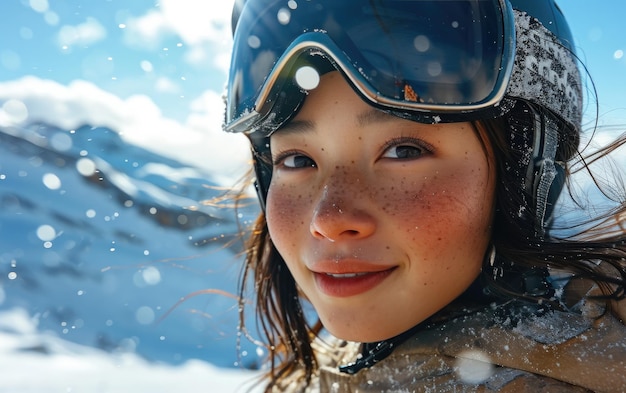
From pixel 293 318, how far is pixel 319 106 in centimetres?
124

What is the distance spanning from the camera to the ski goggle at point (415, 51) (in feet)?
4.81

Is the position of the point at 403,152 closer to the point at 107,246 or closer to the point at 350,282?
the point at 350,282

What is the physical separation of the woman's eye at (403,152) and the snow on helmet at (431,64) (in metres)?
0.10

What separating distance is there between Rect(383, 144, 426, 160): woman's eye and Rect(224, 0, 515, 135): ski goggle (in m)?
0.10

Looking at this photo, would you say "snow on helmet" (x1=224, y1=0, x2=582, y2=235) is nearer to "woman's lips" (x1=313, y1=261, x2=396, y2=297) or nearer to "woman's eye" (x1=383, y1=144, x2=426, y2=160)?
Result: "woman's eye" (x1=383, y1=144, x2=426, y2=160)

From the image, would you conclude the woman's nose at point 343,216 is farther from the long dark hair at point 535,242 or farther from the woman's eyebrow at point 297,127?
the long dark hair at point 535,242

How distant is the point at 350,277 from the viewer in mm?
1610

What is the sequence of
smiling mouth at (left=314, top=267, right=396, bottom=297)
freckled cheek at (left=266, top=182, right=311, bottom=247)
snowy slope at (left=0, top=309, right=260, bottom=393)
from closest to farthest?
smiling mouth at (left=314, top=267, right=396, bottom=297) → freckled cheek at (left=266, top=182, right=311, bottom=247) → snowy slope at (left=0, top=309, right=260, bottom=393)

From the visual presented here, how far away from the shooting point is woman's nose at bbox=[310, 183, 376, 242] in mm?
1474

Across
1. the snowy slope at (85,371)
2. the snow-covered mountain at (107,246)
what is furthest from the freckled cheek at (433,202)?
the snowy slope at (85,371)

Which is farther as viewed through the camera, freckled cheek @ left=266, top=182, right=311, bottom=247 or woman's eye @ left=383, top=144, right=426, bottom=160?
freckled cheek @ left=266, top=182, right=311, bottom=247

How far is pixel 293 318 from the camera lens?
2.51m

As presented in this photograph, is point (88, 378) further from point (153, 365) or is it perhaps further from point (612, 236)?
point (612, 236)

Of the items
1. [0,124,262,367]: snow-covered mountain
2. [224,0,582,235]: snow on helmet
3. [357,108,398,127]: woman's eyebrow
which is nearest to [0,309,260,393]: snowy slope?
[0,124,262,367]: snow-covered mountain
